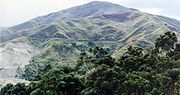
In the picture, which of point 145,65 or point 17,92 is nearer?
point 145,65

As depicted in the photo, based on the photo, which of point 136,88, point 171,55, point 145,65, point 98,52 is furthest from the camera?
point 98,52

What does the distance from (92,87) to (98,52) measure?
143ft

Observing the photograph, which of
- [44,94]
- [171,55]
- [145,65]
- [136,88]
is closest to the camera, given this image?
[136,88]


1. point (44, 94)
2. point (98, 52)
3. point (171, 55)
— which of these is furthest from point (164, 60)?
point (98, 52)

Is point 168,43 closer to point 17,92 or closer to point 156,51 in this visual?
point 156,51

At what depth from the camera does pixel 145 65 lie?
3246 inches

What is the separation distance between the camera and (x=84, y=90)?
245 feet

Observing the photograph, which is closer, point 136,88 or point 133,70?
point 136,88

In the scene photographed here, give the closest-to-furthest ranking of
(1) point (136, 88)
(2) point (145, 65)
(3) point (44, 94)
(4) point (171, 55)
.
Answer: (1) point (136, 88) → (3) point (44, 94) → (2) point (145, 65) → (4) point (171, 55)

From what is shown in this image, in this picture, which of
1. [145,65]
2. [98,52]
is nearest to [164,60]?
[145,65]

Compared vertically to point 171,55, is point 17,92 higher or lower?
lower

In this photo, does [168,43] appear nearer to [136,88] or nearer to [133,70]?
[133,70]

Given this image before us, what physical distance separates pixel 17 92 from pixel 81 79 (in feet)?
83.6

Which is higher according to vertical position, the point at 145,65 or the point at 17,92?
the point at 145,65
